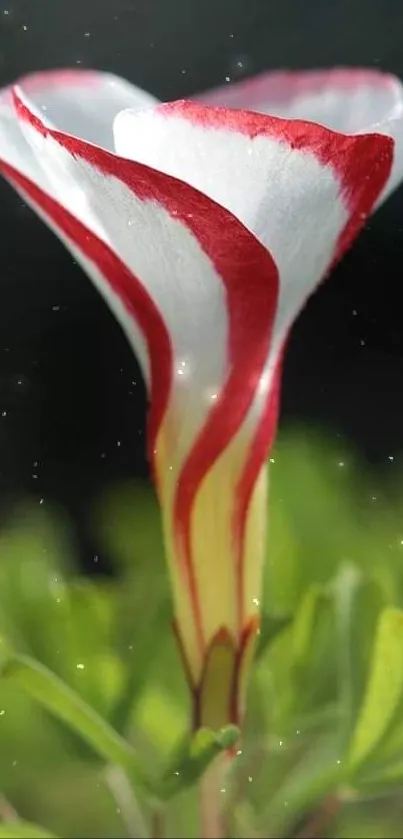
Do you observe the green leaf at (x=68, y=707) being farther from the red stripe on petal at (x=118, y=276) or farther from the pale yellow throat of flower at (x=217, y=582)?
the red stripe on petal at (x=118, y=276)

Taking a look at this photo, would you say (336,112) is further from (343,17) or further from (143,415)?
(143,415)

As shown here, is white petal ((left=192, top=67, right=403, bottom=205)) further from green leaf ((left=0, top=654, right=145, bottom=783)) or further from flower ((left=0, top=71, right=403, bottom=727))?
green leaf ((left=0, top=654, right=145, bottom=783))

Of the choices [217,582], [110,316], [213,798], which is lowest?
[213,798]

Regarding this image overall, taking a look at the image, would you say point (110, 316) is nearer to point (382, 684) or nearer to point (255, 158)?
point (255, 158)

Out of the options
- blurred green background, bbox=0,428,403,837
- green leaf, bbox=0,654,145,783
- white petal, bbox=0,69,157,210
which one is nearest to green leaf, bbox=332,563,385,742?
blurred green background, bbox=0,428,403,837

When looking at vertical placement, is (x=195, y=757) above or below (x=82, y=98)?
below

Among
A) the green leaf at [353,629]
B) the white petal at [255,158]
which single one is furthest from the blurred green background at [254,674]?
the white petal at [255,158]

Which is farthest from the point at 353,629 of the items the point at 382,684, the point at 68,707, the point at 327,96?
the point at 327,96
